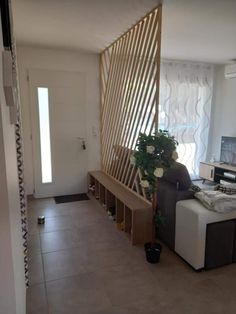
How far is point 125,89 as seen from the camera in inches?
135

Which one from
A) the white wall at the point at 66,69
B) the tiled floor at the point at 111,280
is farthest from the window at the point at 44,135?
the tiled floor at the point at 111,280

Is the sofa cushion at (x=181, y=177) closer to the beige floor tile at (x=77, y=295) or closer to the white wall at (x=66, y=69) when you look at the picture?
the beige floor tile at (x=77, y=295)

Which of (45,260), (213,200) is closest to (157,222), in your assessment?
(213,200)

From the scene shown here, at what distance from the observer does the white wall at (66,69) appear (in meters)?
3.79

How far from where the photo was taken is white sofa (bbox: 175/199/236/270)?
6.87 ft

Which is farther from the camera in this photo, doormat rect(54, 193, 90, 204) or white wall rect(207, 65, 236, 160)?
white wall rect(207, 65, 236, 160)

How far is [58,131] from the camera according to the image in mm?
4102

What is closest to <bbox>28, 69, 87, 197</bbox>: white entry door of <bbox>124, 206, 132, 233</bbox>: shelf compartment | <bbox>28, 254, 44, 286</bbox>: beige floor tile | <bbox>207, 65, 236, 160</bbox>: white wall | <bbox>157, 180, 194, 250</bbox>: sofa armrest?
<bbox>124, 206, 132, 233</bbox>: shelf compartment

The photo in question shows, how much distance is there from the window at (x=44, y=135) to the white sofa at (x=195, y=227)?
254 cm

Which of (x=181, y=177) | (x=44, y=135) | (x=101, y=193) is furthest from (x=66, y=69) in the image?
(x=181, y=177)

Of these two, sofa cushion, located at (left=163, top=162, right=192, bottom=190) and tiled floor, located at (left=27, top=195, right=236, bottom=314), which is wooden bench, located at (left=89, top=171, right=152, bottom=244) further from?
sofa cushion, located at (left=163, top=162, right=192, bottom=190)

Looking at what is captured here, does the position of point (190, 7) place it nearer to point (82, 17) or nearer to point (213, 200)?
point (82, 17)

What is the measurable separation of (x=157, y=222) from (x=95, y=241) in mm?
777

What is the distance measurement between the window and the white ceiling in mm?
784
